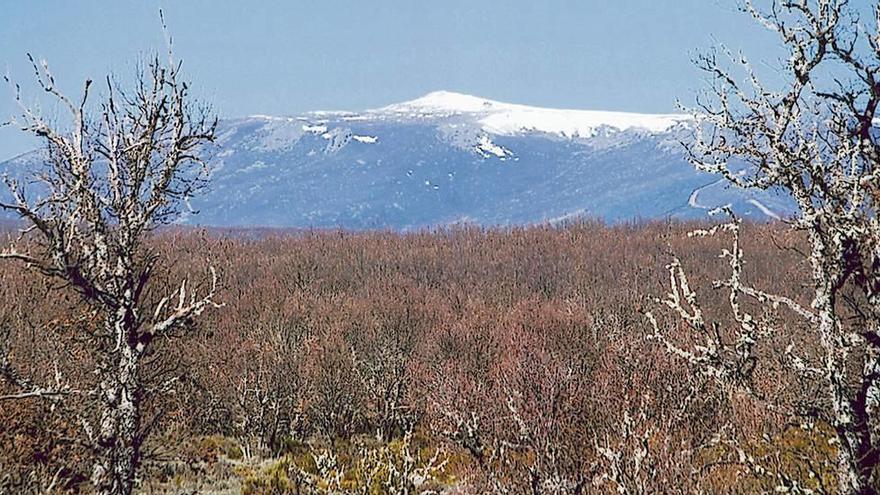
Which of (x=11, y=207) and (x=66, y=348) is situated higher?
(x=11, y=207)

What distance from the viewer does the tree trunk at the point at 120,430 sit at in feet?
40.4

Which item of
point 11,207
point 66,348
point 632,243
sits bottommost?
point 632,243

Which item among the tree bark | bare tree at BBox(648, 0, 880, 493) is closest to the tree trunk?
the tree bark

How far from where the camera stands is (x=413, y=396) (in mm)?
49156

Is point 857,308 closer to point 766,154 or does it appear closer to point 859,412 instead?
point 859,412

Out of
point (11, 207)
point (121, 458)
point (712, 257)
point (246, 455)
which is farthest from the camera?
point (712, 257)

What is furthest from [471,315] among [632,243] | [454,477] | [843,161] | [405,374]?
[632,243]

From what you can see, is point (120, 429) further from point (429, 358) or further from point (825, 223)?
point (429, 358)

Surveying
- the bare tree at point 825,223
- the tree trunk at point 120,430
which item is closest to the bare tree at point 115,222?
the tree trunk at point 120,430

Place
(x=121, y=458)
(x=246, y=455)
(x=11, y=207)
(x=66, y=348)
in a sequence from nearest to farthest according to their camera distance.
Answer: (x=11, y=207)
(x=121, y=458)
(x=66, y=348)
(x=246, y=455)

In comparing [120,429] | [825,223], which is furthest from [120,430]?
[825,223]

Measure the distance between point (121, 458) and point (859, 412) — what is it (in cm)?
999

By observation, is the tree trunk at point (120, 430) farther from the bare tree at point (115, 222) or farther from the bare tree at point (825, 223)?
the bare tree at point (825, 223)

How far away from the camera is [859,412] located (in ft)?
24.6
